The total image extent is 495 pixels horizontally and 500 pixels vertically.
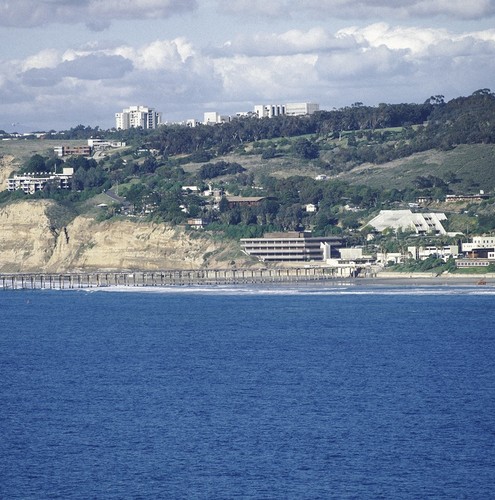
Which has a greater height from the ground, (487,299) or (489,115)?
(489,115)

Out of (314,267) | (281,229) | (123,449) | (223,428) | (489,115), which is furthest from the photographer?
(489,115)

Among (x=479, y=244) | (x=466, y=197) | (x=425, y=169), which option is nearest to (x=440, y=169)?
(x=425, y=169)

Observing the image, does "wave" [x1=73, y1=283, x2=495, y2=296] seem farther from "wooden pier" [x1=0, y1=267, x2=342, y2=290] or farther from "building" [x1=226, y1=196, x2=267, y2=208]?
"building" [x1=226, y1=196, x2=267, y2=208]

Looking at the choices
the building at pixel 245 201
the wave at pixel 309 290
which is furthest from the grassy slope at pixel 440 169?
the wave at pixel 309 290

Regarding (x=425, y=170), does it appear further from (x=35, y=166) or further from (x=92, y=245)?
(x=35, y=166)

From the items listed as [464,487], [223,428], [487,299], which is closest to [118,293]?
[487,299]

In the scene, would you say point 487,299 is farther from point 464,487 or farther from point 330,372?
point 464,487
